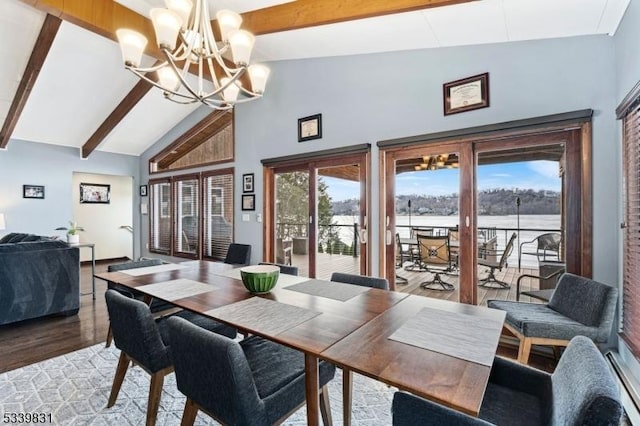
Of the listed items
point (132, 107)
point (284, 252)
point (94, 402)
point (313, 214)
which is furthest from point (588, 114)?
point (132, 107)

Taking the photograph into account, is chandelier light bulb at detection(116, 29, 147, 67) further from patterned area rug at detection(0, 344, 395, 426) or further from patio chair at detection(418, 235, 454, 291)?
patio chair at detection(418, 235, 454, 291)

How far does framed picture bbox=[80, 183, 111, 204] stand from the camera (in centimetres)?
723

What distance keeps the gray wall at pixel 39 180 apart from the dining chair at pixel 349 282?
6.30 m

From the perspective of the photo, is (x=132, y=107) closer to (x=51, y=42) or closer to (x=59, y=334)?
(x=51, y=42)

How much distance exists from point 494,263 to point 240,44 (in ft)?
9.72

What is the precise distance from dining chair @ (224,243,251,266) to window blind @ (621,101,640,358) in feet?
12.2

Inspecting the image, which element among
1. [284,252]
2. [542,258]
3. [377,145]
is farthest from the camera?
[284,252]

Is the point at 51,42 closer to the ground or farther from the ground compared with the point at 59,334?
farther from the ground

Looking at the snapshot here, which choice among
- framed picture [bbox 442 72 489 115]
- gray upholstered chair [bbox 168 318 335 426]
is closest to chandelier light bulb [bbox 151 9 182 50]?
gray upholstered chair [bbox 168 318 335 426]

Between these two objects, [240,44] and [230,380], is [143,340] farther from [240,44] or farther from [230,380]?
[240,44]

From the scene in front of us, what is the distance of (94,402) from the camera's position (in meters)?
2.09

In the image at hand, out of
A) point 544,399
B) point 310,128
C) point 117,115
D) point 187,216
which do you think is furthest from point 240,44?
point 187,216

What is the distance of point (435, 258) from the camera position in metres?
3.63

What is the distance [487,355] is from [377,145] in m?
2.74
